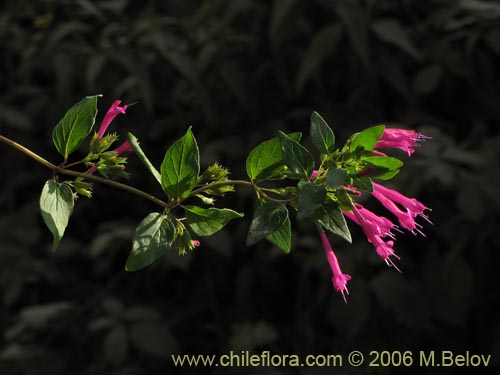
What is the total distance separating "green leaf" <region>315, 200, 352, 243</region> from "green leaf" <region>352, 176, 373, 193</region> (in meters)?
0.02

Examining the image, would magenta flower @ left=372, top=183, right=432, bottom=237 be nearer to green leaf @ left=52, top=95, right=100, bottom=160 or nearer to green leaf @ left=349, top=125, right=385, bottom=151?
green leaf @ left=349, top=125, right=385, bottom=151

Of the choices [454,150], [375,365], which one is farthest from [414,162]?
[375,365]

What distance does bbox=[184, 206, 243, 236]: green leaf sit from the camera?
50cm

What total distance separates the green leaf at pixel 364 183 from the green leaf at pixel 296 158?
29mm

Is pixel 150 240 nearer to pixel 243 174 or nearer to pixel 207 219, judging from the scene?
pixel 207 219

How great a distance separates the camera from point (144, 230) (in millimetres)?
472

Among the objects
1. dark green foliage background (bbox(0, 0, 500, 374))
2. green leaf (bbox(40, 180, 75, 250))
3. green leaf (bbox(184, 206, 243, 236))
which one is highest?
green leaf (bbox(40, 180, 75, 250))

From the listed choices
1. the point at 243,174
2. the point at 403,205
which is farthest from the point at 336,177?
the point at 243,174

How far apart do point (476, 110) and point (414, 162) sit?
15.7 inches

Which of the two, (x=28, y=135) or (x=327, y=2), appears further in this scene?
(x=28, y=135)

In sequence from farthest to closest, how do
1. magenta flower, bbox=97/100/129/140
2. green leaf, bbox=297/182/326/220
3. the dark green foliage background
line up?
the dark green foliage background
magenta flower, bbox=97/100/129/140
green leaf, bbox=297/182/326/220

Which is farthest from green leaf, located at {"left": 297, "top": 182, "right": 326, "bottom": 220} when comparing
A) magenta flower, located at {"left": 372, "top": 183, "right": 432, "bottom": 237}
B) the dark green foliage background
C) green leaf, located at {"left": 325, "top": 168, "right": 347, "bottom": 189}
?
the dark green foliage background

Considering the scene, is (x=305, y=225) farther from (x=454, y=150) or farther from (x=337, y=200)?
(x=337, y=200)

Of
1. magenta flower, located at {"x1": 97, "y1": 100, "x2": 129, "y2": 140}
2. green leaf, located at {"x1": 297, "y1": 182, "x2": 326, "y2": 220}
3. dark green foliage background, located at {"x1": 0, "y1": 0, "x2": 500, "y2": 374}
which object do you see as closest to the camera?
green leaf, located at {"x1": 297, "y1": 182, "x2": 326, "y2": 220}
